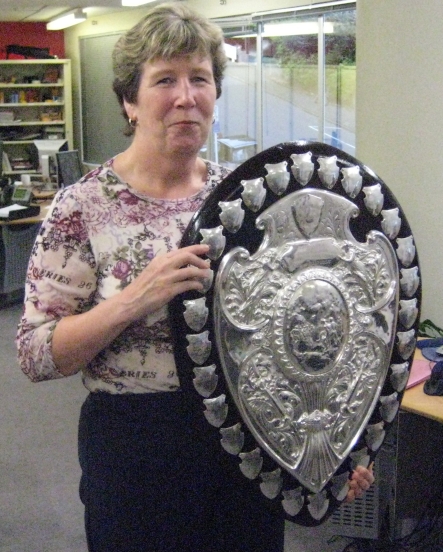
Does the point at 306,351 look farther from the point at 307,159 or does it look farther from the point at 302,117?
the point at 302,117

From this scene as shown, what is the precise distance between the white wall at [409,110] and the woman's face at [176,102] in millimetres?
1929

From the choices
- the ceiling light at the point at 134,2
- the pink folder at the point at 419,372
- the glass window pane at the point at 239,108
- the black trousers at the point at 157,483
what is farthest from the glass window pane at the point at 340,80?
the black trousers at the point at 157,483

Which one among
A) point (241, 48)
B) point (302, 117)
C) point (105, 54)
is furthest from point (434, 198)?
point (105, 54)

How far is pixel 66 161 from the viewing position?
657 cm

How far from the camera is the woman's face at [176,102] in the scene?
3.47ft

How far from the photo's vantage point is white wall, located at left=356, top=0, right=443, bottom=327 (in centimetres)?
281

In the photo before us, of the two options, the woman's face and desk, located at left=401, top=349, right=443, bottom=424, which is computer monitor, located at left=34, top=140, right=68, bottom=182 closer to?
desk, located at left=401, top=349, right=443, bottom=424

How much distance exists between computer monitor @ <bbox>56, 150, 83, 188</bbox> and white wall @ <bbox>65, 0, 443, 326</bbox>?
3.81 meters

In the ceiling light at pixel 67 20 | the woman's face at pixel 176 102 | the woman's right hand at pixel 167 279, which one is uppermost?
the ceiling light at pixel 67 20

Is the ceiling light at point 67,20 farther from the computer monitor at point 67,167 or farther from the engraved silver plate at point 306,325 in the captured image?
the engraved silver plate at point 306,325

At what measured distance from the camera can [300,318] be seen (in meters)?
1.04

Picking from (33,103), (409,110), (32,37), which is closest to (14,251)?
(409,110)

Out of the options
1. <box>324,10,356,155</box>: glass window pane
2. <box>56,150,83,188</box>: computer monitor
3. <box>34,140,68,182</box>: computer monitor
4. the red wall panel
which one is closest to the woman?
<box>324,10,356,155</box>: glass window pane

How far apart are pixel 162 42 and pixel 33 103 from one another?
32.9ft
